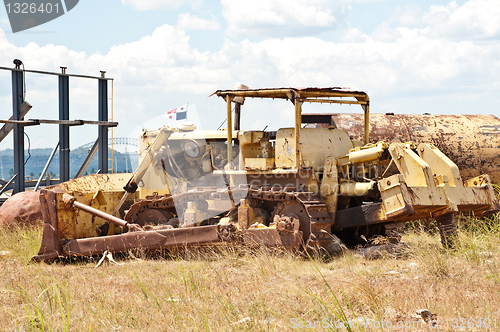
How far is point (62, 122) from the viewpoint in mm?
16656

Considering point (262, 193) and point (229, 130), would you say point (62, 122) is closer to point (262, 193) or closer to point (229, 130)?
point (229, 130)

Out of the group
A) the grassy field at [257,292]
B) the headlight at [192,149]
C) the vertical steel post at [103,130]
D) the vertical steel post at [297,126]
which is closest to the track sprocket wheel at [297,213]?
the grassy field at [257,292]

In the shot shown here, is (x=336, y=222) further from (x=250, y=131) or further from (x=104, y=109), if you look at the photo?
(x=104, y=109)

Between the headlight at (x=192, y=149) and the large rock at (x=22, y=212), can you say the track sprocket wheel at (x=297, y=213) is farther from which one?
the large rock at (x=22, y=212)

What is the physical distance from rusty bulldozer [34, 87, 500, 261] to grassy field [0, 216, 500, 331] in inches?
15.2

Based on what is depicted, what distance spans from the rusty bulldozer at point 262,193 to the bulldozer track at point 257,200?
2 cm

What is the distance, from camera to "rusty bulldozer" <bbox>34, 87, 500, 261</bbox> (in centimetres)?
768

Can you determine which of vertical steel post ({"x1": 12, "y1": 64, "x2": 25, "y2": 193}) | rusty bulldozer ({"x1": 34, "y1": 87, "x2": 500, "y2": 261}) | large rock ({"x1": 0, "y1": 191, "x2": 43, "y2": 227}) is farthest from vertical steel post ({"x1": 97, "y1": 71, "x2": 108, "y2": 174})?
rusty bulldozer ({"x1": 34, "y1": 87, "x2": 500, "y2": 261})

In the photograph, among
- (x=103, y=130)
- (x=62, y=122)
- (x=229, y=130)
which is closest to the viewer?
(x=229, y=130)

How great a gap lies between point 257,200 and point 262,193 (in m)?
0.34

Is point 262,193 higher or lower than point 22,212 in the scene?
higher

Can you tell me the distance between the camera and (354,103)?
917 centimetres

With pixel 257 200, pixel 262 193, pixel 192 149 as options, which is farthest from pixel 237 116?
pixel 262 193

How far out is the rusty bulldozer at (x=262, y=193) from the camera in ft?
25.2
